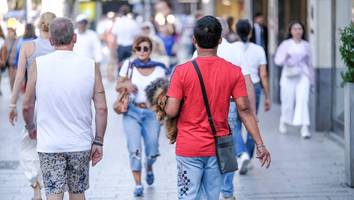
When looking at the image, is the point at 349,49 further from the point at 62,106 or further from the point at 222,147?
the point at 62,106

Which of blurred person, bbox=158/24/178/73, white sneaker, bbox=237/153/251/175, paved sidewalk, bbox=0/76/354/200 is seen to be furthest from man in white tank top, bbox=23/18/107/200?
blurred person, bbox=158/24/178/73

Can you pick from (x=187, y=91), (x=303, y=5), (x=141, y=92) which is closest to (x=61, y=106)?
(x=187, y=91)

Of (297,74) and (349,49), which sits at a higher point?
(349,49)

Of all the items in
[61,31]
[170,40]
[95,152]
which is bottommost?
[95,152]

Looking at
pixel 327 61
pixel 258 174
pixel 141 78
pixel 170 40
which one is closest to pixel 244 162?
pixel 258 174

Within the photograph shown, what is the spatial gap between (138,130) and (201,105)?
10.1 ft

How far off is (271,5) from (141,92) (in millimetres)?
10262

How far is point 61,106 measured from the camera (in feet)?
20.3

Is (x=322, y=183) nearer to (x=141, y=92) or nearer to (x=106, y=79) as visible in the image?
(x=141, y=92)

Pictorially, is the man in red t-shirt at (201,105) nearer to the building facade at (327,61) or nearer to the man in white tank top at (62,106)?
the man in white tank top at (62,106)

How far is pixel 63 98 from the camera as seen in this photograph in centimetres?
617

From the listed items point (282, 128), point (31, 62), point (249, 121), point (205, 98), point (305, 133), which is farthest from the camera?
point (282, 128)

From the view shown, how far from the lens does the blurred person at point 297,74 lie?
13055mm

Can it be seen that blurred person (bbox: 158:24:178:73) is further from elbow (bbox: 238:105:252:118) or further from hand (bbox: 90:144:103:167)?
elbow (bbox: 238:105:252:118)
